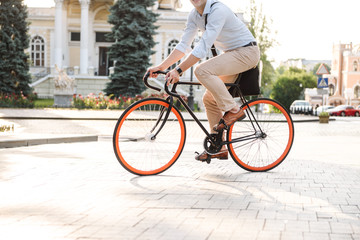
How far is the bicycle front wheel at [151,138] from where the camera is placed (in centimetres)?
603

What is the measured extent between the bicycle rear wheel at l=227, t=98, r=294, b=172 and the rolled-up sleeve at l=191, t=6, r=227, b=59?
37.8 inches

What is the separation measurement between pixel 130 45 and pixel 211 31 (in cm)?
3293

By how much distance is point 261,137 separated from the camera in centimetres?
669

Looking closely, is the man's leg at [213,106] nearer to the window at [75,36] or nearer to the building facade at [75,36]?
the building facade at [75,36]

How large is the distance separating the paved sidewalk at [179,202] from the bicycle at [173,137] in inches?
7.0

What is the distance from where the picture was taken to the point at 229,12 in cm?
606

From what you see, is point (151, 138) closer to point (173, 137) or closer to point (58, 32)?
point (173, 137)

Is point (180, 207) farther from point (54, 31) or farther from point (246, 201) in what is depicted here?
point (54, 31)

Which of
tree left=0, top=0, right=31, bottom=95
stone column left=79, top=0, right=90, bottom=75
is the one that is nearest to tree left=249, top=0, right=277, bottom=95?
stone column left=79, top=0, right=90, bottom=75

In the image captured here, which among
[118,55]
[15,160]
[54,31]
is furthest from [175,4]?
[15,160]

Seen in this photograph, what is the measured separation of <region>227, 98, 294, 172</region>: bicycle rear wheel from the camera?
256 inches

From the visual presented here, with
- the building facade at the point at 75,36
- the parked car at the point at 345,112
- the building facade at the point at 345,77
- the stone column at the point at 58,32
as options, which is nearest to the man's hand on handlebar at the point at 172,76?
the building facade at the point at 75,36

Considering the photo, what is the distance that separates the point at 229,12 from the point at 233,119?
1111 millimetres

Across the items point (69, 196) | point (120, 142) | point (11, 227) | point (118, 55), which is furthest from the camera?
point (118, 55)
